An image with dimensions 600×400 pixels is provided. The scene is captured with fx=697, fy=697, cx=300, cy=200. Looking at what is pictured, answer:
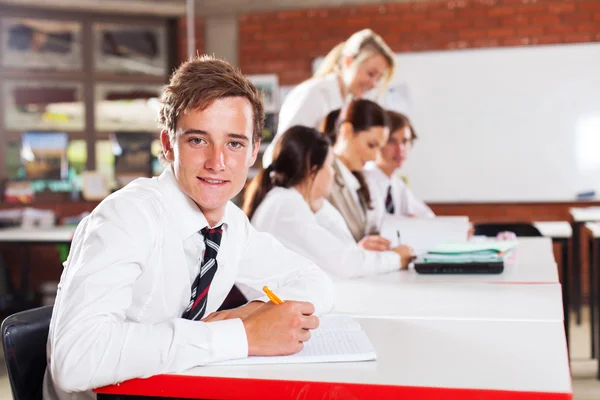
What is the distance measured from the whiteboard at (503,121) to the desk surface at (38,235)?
2.89 metres

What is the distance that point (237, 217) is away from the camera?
5.93ft

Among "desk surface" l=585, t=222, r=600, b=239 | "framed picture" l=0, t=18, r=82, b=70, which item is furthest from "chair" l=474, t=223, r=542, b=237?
"framed picture" l=0, t=18, r=82, b=70

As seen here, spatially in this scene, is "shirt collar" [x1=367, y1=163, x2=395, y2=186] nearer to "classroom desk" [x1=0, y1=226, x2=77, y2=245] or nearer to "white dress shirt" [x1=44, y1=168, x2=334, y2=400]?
"classroom desk" [x1=0, y1=226, x2=77, y2=245]

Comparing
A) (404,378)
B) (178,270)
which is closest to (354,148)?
(178,270)

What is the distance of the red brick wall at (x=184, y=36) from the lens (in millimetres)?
6309

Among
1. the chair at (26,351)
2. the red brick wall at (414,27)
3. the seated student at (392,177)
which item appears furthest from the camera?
the red brick wall at (414,27)

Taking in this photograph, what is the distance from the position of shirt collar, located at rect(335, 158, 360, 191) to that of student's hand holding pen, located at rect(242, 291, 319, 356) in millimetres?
1939

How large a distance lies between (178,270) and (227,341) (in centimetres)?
27

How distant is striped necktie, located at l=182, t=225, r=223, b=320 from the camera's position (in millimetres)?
1502

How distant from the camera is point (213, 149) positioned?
1.46 m

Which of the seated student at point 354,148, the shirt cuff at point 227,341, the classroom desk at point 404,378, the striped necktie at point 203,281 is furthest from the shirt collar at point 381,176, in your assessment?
the shirt cuff at point 227,341

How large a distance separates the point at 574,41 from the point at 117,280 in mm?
5433

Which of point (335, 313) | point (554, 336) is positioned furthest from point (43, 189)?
point (554, 336)

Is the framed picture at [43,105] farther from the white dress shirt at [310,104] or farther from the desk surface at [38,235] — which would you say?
the white dress shirt at [310,104]
